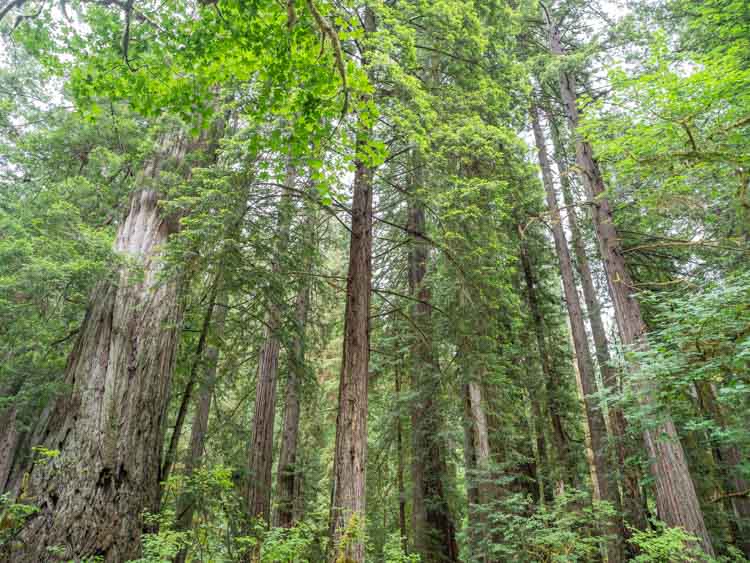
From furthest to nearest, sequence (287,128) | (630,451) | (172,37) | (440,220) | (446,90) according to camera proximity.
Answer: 1. (630,451)
2. (446,90)
3. (440,220)
4. (287,128)
5. (172,37)

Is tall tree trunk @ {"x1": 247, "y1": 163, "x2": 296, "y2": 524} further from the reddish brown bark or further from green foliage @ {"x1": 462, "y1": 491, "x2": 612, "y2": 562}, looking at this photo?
green foliage @ {"x1": 462, "y1": 491, "x2": 612, "y2": 562}

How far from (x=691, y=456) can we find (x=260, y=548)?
10550 millimetres

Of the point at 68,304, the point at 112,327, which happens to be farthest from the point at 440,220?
the point at 68,304

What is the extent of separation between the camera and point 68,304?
6430 mm

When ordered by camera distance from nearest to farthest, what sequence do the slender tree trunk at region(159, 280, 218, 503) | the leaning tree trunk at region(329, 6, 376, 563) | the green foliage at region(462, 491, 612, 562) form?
the leaning tree trunk at region(329, 6, 376, 563) < the slender tree trunk at region(159, 280, 218, 503) < the green foliage at region(462, 491, 612, 562)

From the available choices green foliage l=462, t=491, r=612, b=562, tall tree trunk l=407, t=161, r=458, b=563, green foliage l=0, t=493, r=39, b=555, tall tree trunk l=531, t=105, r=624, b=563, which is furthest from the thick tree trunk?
tall tree trunk l=531, t=105, r=624, b=563

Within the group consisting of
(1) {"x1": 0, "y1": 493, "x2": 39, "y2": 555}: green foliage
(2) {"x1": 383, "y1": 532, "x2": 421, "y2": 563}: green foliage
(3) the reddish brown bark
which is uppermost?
(3) the reddish brown bark

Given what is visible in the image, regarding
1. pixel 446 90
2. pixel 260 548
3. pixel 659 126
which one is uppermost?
pixel 446 90

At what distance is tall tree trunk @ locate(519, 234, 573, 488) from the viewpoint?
1053 cm

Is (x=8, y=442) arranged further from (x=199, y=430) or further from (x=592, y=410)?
(x=592, y=410)

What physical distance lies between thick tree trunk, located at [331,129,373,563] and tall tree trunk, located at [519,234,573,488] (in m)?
5.67

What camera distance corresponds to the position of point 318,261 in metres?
7.23

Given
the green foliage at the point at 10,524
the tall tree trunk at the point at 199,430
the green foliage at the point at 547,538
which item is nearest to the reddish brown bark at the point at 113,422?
the green foliage at the point at 10,524

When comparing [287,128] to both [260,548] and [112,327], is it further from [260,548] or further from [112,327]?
[260,548]
